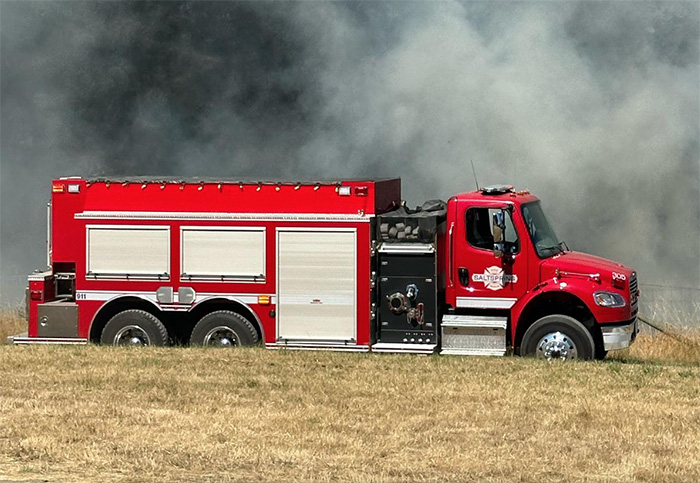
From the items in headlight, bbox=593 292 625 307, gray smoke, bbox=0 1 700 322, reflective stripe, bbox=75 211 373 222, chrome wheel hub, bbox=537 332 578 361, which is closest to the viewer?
headlight, bbox=593 292 625 307

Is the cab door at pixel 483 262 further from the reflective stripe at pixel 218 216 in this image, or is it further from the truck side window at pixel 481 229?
the reflective stripe at pixel 218 216

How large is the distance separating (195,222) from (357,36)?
19.2 metres

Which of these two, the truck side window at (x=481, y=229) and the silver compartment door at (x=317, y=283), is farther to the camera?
the silver compartment door at (x=317, y=283)

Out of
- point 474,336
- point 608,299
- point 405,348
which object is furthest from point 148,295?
point 608,299

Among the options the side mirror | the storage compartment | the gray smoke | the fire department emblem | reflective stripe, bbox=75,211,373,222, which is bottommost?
the storage compartment

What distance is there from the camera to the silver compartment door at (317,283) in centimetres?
1773

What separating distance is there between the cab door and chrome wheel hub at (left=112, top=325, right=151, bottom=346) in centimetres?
401

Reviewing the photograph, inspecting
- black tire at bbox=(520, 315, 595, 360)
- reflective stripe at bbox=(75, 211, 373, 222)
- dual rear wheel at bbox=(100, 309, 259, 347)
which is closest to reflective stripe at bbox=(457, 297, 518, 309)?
black tire at bbox=(520, 315, 595, 360)

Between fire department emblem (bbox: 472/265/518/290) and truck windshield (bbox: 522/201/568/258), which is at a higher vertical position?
truck windshield (bbox: 522/201/568/258)

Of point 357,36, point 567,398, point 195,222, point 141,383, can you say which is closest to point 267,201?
point 195,222

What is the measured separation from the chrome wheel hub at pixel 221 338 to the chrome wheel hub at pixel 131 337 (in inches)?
31.4

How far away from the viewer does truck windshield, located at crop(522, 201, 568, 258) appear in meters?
17.3

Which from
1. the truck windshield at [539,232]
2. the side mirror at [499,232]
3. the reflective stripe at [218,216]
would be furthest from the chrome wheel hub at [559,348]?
the reflective stripe at [218,216]

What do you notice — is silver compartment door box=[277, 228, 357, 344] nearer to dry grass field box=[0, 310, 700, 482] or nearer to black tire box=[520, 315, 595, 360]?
dry grass field box=[0, 310, 700, 482]
